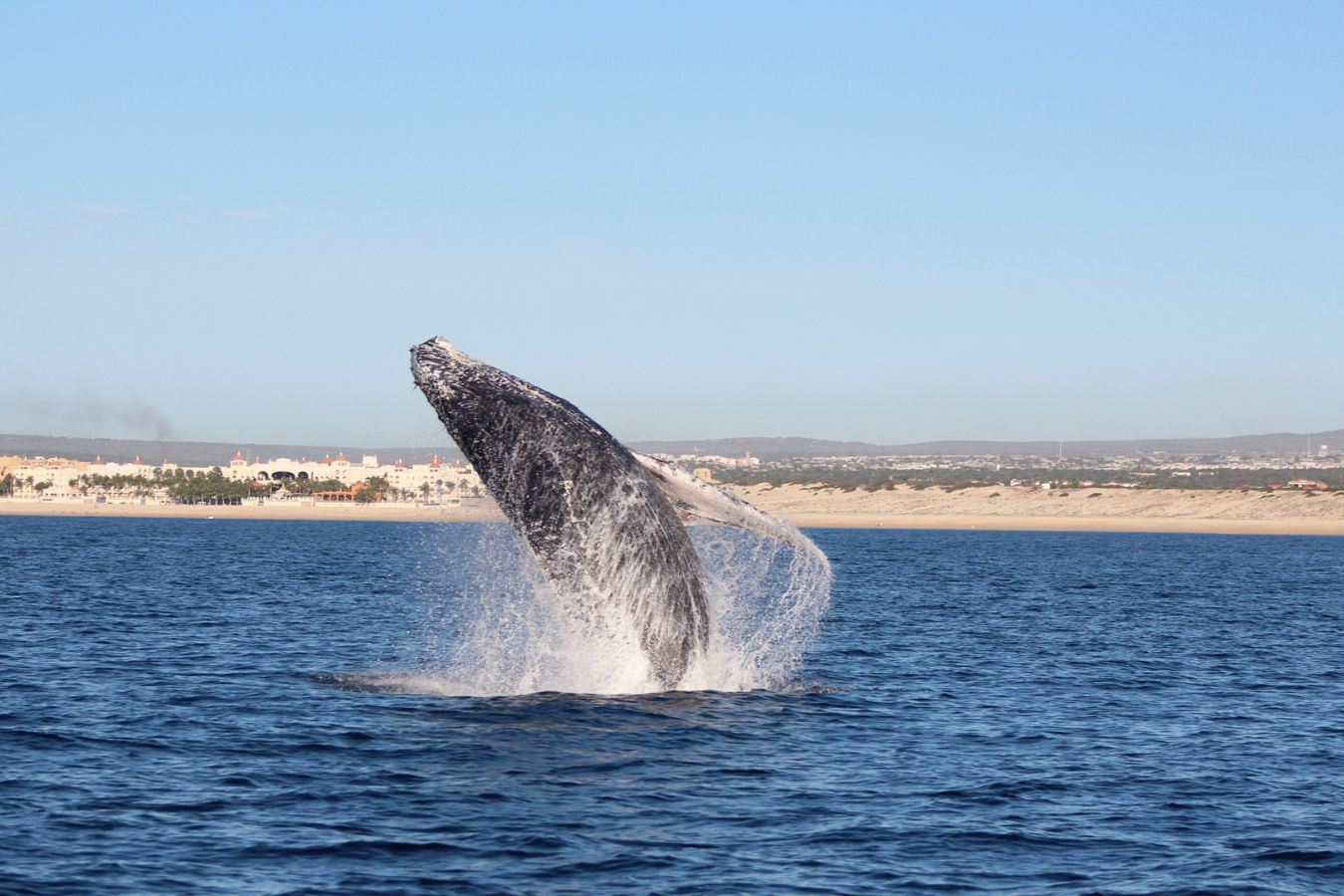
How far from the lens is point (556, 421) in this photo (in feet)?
61.4

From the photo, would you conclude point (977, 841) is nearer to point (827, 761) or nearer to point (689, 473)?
point (827, 761)

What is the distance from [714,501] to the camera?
19.1 meters

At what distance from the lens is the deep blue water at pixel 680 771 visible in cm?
1373

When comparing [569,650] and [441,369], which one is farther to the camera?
[569,650]

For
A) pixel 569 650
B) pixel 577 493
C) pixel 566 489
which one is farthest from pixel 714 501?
pixel 569 650

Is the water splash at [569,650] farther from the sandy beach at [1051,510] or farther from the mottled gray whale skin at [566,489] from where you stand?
the sandy beach at [1051,510]

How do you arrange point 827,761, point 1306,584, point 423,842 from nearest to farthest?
point 423,842
point 827,761
point 1306,584

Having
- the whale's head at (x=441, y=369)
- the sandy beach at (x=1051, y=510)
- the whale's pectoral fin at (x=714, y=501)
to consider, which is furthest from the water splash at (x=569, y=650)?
the sandy beach at (x=1051, y=510)

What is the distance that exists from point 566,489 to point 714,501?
174 cm

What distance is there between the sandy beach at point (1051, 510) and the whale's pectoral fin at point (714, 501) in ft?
413

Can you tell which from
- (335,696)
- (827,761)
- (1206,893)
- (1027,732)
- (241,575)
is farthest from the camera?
(241,575)

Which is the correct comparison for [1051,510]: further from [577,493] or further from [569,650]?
[577,493]

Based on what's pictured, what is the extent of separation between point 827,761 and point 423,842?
5.77 meters

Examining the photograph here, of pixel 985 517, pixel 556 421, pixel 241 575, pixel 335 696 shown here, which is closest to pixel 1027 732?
pixel 556 421
